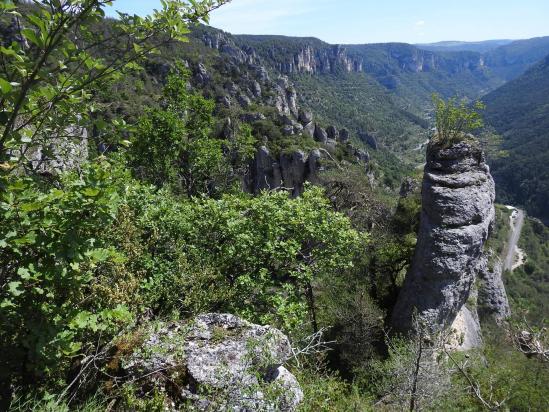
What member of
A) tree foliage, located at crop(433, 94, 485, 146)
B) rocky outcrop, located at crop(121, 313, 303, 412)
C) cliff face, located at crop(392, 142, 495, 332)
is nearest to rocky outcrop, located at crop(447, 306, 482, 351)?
cliff face, located at crop(392, 142, 495, 332)

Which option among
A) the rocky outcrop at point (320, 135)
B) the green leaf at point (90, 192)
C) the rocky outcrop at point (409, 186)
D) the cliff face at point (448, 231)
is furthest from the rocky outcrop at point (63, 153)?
the rocky outcrop at point (320, 135)

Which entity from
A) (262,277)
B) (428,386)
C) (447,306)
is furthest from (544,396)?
(262,277)

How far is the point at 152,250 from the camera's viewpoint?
29.7 feet

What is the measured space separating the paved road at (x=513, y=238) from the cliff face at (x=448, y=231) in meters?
85.3

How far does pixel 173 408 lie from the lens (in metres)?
4.95

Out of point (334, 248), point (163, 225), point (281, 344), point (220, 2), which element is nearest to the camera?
point (220, 2)

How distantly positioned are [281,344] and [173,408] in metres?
1.77

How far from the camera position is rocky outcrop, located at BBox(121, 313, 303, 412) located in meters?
4.90

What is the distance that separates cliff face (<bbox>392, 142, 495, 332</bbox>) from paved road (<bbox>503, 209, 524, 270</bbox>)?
85.3 m

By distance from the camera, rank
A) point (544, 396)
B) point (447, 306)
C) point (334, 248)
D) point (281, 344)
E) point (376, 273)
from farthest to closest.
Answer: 1. point (376, 273)
2. point (447, 306)
3. point (544, 396)
4. point (334, 248)
5. point (281, 344)

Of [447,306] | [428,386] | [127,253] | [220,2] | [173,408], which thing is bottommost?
[447,306]

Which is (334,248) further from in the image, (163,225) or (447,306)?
(447,306)

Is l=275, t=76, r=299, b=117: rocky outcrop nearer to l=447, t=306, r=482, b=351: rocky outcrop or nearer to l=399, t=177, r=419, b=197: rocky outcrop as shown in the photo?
l=399, t=177, r=419, b=197: rocky outcrop

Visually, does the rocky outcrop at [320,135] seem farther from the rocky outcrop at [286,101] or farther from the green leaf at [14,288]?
the green leaf at [14,288]
